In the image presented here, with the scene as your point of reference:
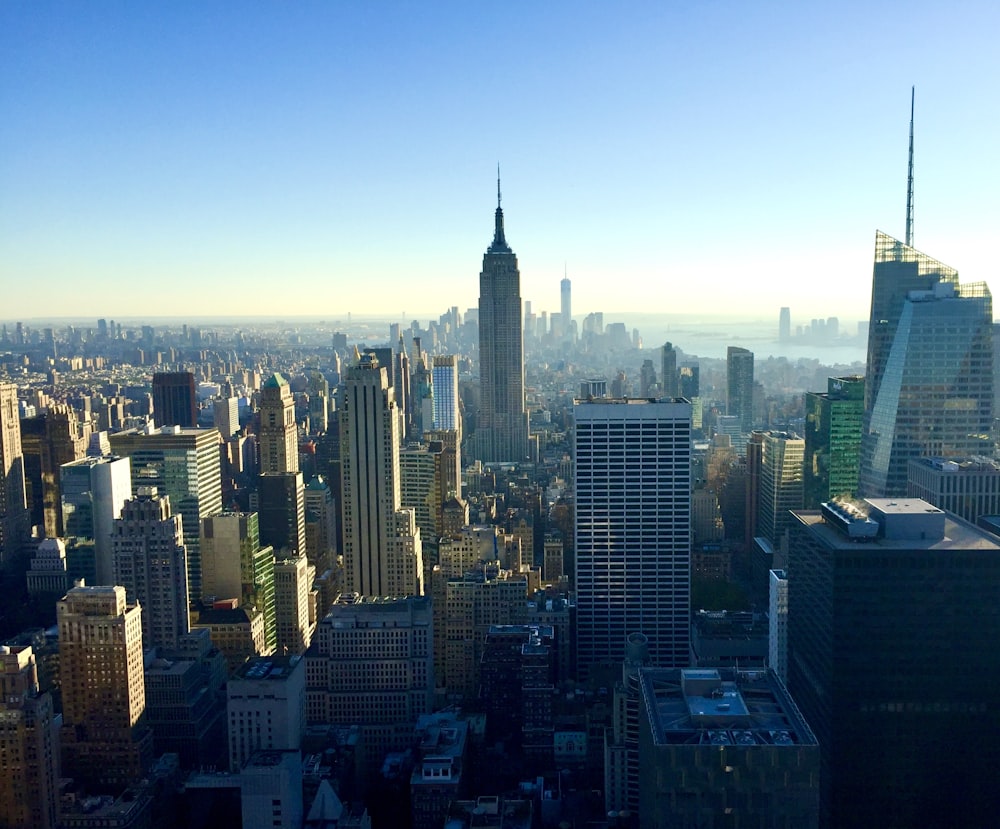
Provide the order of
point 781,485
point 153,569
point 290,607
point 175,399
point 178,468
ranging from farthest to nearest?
point 175,399
point 781,485
point 178,468
point 290,607
point 153,569

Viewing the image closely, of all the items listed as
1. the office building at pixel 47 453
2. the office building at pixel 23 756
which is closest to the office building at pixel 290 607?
the office building at pixel 47 453

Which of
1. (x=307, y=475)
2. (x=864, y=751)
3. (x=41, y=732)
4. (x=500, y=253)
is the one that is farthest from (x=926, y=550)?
(x=500, y=253)

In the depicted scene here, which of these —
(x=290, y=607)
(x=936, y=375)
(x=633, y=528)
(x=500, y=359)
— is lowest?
(x=290, y=607)

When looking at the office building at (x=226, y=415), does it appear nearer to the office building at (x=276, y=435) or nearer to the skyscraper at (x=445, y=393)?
the office building at (x=276, y=435)

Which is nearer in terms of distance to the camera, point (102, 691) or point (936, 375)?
point (102, 691)

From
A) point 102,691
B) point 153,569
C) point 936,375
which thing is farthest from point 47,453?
point 936,375

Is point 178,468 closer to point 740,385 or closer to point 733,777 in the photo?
point 733,777

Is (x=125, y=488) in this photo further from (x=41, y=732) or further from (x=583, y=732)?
(x=583, y=732)
